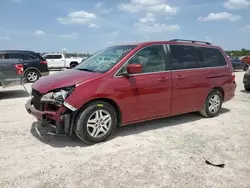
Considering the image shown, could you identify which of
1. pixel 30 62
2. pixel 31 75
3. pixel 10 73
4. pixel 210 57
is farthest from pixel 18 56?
pixel 210 57

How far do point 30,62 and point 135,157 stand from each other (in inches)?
412

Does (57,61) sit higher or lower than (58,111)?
higher

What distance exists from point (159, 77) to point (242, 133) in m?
2.02

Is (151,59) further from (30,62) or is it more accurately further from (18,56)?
(18,56)

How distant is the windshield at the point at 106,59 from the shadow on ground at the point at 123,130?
52.1 inches

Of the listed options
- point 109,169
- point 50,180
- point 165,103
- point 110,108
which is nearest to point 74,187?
→ point 50,180

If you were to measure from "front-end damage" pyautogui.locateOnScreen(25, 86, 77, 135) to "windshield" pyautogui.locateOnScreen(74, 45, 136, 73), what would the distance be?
86 centimetres

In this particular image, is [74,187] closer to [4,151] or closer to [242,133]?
[4,151]

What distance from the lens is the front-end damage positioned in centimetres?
396

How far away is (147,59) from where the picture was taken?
4859 mm

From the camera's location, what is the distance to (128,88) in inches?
176

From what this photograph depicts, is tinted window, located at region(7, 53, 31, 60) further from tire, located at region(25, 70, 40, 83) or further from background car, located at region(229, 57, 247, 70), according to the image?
background car, located at region(229, 57, 247, 70)

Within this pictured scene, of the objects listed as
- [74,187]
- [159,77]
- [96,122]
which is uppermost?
[159,77]

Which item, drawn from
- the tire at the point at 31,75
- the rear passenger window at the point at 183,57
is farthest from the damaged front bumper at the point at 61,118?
the tire at the point at 31,75
